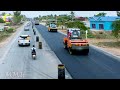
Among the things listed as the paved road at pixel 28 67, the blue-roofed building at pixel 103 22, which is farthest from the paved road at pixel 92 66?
the blue-roofed building at pixel 103 22

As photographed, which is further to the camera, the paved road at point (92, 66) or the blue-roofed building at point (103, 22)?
the blue-roofed building at point (103, 22)

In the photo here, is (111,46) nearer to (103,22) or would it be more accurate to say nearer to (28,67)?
(28,67)

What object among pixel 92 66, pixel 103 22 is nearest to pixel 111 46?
pixel 92 66

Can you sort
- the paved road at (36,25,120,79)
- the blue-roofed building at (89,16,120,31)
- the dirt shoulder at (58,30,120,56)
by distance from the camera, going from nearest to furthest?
the paved road at (36,25,120,79) < the dirt shoulder at (58,30,120,56) < the blue-roofed building at (89,16,120,31)

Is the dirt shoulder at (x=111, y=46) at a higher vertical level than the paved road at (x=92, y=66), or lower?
lower

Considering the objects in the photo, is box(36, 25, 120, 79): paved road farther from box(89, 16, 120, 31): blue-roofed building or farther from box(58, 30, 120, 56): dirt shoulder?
box(89, 16, 120, 31): blue-roofed building

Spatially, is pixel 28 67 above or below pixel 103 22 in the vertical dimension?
above

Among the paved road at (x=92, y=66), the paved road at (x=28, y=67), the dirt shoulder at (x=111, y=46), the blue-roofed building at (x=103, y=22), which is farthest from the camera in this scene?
the blue-roofed building at (x=103, y=22)

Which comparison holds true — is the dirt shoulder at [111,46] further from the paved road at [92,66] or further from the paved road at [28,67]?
the paved road at [28,67]

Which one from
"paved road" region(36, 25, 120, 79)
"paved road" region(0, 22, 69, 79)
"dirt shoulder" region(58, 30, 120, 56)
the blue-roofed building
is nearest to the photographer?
"paved road" region(0, 22, 69, 79)

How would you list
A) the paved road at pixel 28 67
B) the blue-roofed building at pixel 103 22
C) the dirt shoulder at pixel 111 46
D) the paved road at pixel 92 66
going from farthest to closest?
the blue-roofed building at pixel 103 22 < the dirt shoulder at pixel 111 46 < the paved road at pixel 92 66 < the paved road at pixel 28 67

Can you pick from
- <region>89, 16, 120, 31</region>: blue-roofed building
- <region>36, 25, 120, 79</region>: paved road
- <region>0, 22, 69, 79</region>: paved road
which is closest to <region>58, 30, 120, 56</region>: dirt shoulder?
<region>36, 25, 120, 79</region>: paved road

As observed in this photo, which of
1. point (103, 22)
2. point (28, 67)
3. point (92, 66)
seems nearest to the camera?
point (28, 67)

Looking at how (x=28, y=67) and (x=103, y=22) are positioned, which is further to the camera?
(x=103, y=22)
